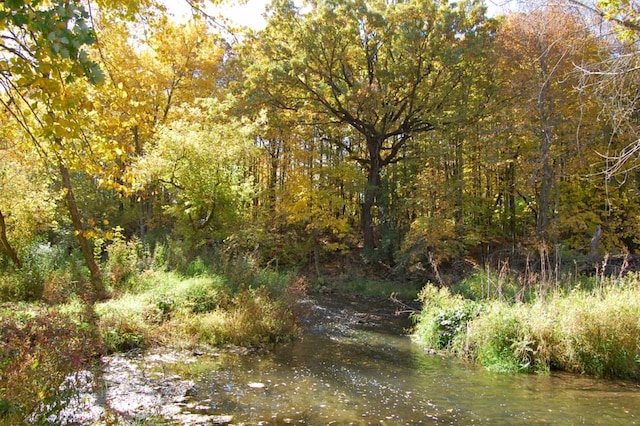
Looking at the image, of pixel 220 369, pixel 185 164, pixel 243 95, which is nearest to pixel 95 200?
pixel 243 95

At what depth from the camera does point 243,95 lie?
19.8 metres

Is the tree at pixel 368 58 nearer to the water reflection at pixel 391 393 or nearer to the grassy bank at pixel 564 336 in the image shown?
the grassy bank at pixel 564 336

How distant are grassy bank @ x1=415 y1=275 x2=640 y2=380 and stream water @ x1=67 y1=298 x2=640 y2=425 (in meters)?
0.40

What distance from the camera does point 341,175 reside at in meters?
21.9

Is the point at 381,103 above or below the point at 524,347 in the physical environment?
above

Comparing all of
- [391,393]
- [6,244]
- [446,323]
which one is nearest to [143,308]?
[6,244]

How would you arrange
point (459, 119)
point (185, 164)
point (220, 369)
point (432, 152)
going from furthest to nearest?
point (432, 152) < point (459, 119) < point (185, 164) < point (220, 369)

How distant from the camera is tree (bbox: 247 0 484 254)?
18.7 metres

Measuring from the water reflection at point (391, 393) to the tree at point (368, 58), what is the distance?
12.8 m

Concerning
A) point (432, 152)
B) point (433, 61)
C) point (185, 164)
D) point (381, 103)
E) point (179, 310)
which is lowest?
point (179, 310)

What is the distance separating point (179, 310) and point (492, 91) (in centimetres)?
1626

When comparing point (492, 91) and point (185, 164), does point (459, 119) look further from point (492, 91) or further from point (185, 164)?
point (185, 164)

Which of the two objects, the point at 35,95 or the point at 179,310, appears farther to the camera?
the point at 179,310

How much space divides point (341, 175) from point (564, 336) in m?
14.8
